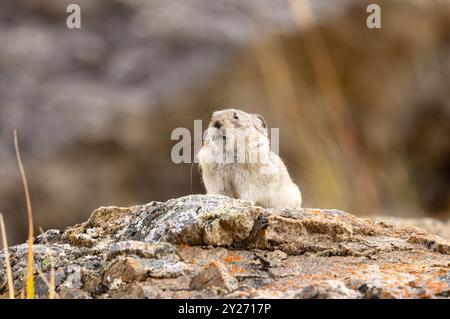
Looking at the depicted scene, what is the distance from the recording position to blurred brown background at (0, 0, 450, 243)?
14164 millimetres

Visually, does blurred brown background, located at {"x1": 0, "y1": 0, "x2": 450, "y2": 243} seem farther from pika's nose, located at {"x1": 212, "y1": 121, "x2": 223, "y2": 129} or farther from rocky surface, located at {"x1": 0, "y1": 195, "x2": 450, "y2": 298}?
rocky surface, located at {"x1": 0, "y1": 195, "x2": 450, "y2": 298}

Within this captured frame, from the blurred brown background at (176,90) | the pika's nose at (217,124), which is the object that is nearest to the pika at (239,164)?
the pika's nose at (217,124)

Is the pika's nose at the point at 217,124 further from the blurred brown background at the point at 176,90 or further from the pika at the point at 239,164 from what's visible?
the blurred brown background at the point at 176,90

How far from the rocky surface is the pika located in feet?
4.50

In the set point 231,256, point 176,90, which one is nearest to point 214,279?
point 231,256

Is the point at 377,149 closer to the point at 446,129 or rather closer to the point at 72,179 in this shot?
the point at 446,129

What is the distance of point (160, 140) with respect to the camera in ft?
47.1

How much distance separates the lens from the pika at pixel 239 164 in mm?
7586

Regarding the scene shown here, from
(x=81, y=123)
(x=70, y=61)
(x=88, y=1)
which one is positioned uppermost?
(x=88, y=1)

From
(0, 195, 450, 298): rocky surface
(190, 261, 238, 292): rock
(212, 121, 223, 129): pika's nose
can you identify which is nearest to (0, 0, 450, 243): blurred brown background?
(212, 121, 223, 129): pika's nose
